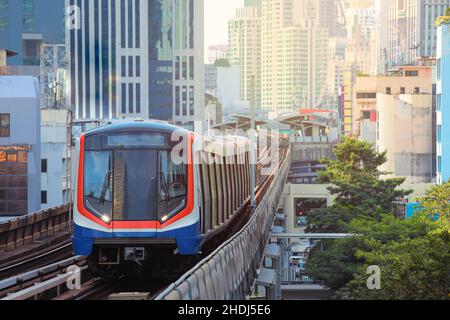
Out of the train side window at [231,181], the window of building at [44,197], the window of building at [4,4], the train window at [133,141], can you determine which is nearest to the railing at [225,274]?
the train side window at [231,181]

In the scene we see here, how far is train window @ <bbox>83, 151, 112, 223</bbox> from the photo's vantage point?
16672 mm

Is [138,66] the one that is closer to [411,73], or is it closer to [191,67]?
[191,67]

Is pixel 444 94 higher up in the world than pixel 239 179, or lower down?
higher up

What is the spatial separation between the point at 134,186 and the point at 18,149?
1344 inches

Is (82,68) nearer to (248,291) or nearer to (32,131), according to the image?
(32,131)

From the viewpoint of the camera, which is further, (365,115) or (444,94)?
(365,115)

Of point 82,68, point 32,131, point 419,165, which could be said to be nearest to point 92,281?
point 32,131

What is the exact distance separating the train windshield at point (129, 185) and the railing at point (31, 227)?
732cm

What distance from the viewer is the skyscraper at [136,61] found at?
141625 mm

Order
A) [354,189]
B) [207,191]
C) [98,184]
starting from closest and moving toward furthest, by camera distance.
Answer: [98,184] < [207,191] < [354,189]

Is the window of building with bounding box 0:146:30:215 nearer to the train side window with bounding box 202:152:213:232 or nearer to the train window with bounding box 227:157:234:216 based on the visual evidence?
the train window with bounding box 227:157:234:216

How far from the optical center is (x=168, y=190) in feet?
55.1

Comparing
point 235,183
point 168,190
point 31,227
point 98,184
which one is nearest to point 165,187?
point 168,190

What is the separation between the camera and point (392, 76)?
104 m
